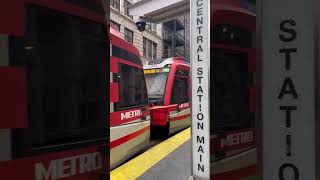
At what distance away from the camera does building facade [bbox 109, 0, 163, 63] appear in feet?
97.8

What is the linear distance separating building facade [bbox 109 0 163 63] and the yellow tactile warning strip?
64.6 ft

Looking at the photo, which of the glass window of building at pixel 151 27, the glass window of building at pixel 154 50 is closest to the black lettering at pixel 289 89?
the glass window of building at pixel 151 27

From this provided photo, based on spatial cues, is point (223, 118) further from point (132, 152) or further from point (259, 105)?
point (132, 152)

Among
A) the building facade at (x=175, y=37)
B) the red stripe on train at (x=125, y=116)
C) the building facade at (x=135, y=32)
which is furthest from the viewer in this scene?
the building facade at (x=175, y=37)

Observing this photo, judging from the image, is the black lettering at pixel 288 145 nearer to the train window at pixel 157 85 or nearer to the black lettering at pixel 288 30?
the black lettering at pixel 288 30

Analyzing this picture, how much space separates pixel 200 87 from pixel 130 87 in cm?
360

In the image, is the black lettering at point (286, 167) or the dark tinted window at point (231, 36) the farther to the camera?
the dark tinted window at point (231, 36)

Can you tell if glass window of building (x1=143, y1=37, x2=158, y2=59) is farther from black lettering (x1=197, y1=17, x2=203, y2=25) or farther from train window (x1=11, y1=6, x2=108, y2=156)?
train window (x1=11, y1=6, x2=108, y2=156)

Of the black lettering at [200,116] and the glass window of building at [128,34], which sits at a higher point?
the glass window of building at [128,34]

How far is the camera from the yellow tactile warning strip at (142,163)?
6375mm

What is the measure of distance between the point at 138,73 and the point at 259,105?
7176mm

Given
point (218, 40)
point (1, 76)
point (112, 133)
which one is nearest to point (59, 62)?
point (1, 76)

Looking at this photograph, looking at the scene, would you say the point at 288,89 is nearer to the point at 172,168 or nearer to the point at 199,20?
the point at 199,20

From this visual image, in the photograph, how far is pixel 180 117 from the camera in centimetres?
1312
